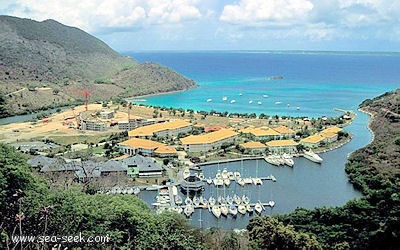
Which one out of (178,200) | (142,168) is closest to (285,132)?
(142,168)

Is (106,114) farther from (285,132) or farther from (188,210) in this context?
(188,210)

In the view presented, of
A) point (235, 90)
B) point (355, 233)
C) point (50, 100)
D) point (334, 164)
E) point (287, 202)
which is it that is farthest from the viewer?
point (235, 90)

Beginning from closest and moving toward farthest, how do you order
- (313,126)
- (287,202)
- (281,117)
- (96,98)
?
(287,202) → (313,126) → (281,117) → (96,98)

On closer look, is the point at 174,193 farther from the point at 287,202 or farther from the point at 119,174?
the point at 287,202

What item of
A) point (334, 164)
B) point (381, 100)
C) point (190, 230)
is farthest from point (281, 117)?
point (190, 230)

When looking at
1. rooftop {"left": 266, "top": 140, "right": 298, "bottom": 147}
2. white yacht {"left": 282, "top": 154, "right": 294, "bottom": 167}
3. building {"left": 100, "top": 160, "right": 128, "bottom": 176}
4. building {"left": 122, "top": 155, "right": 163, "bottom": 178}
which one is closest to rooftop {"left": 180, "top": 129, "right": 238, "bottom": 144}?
rooftop {"left": 266, "top": 140, "right": 298, "bottom": 147}

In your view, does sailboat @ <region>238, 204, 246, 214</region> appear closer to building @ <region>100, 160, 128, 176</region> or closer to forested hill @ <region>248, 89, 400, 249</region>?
forested hill @ <region>248, 89, 400, 249</region>

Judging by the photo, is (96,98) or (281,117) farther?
(96,98)

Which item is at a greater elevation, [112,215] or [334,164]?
[112,215]
